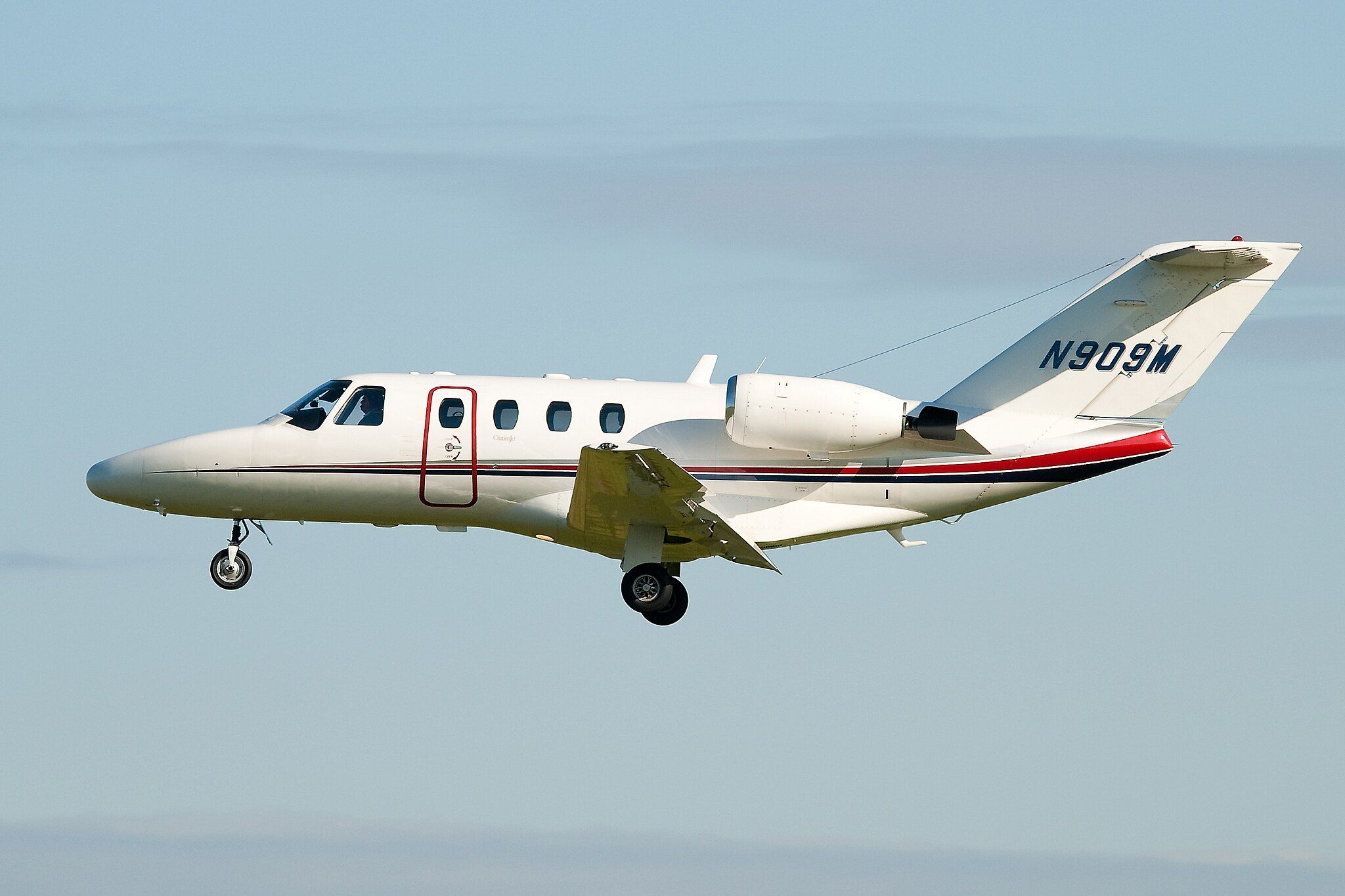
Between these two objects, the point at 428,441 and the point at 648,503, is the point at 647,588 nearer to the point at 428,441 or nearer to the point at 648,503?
the point at 648,503

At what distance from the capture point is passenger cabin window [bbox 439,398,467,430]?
2877 centimetres

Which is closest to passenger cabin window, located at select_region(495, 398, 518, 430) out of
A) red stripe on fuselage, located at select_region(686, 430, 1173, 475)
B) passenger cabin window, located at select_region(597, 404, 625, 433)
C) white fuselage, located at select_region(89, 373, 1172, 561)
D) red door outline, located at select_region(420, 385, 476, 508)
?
white fuselage, located at select_region(89, 373, 1172, 561)

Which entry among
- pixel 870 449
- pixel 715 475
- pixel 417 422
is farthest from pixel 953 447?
pixel 417 422

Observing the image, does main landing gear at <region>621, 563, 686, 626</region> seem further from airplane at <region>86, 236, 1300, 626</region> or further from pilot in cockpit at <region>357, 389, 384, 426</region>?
pilot in cockpit at <region>357, 389, 384, 426</region>

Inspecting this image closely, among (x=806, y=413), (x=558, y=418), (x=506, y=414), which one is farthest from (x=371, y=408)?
(x=806, y=413)

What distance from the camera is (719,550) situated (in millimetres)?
28984

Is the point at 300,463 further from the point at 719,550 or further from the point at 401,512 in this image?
the point at 719,550

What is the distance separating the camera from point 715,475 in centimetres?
2866

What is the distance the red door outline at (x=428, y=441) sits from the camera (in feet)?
94.1

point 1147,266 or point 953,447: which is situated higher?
point 1147,266

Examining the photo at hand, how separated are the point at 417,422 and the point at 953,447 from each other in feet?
24.1

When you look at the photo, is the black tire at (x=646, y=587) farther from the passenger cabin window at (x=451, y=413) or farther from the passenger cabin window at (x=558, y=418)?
the passenger cabin window at (x=451, y=413)

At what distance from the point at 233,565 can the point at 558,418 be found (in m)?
5.33

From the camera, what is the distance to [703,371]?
30516 millimetres
